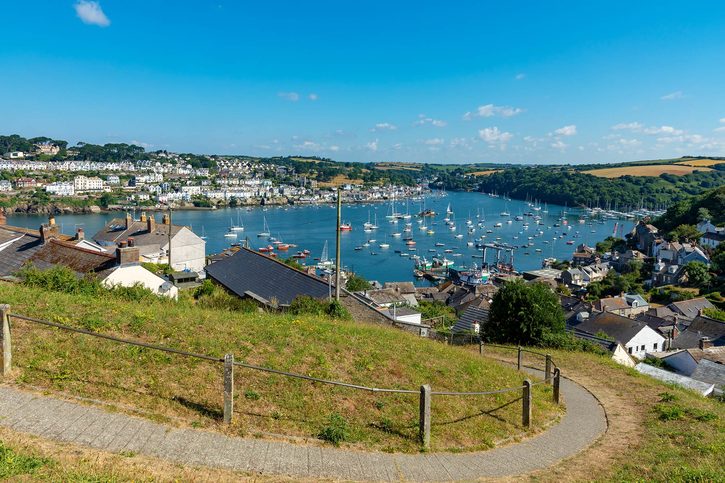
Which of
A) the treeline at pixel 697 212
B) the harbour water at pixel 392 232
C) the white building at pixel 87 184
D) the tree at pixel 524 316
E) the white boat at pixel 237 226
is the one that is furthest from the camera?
the white building at pixel 87 184

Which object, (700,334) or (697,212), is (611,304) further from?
(697,212)

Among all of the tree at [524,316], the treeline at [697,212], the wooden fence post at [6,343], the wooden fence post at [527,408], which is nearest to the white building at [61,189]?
the treeline at [697,212]

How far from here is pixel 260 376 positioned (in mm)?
7578

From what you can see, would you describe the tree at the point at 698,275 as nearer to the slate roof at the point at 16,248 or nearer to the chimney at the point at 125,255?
the chimney at the point at 125,255

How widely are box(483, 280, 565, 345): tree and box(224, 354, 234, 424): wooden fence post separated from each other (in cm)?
1242

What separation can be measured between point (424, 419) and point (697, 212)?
98.2 m

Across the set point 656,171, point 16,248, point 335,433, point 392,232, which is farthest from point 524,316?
point 656,171

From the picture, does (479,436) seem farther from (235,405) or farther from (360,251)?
(360,251)

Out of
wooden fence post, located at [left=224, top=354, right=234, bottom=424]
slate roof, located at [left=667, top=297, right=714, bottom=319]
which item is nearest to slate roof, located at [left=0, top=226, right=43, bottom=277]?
wooden fence post, located at [left=224, top=354, right=234, bottom=424]

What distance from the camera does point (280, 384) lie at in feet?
24.5

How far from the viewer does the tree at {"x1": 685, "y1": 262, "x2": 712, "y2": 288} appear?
56112mm

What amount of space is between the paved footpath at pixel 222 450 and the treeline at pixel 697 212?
93996 mm

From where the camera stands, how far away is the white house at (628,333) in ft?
103

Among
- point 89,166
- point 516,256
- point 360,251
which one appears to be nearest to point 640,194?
point 516,256
